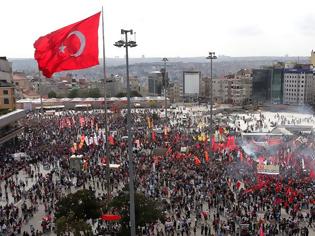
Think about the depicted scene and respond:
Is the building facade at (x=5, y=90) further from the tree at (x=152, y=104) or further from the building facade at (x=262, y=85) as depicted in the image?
the building facade at (x=262, y=85)

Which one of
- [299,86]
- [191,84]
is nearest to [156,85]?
[191,84]

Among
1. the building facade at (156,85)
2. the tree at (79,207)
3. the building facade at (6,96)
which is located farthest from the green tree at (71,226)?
the building facade at (156,85)

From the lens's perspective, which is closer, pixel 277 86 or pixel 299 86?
pixel 299 86

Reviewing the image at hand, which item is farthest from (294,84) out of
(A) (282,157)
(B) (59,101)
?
(A) (282,157)

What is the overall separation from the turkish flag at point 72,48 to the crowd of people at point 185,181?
7.33 metres

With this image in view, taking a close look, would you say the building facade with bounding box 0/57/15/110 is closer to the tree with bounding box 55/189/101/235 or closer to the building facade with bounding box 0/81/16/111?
the building facade with bounding box 0/81/16/111

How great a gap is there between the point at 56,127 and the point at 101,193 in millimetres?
28541

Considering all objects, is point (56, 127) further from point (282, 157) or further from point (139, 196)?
point (139, 196)

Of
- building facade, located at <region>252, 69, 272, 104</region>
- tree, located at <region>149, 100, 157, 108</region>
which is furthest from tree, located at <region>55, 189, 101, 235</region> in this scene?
building facade, located at <region>252, 69, 272, 104</region>

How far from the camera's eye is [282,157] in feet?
116

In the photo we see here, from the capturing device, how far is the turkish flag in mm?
14219

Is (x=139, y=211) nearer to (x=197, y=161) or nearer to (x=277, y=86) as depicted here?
(x=197, y=161)

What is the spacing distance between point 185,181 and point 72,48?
56.9 feet

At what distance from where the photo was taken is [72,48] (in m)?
14.2
